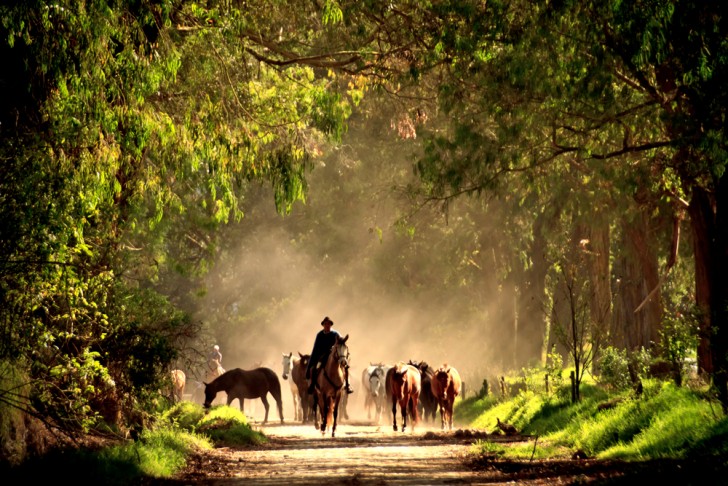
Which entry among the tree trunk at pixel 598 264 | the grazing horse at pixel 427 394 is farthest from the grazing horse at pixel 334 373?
the tree trunk at pixel 598 264

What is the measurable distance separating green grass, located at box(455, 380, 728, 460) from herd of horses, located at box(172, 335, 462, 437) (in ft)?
13.0

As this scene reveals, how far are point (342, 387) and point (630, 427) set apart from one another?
836cm

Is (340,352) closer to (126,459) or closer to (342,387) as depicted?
(342,387)

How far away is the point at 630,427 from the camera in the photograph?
50.0ft

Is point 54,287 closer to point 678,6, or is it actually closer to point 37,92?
point 37,92

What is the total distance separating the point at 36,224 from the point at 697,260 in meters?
15.1

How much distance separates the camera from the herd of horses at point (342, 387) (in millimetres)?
22281

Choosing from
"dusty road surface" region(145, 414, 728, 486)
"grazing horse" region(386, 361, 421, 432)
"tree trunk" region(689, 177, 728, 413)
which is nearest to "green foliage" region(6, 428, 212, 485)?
"dusty road surface" region(145, 414, 728, 486)

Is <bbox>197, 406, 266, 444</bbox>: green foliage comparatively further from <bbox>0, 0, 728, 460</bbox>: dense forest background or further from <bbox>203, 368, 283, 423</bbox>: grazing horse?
<bbox>203, 368, 283, 423</bbox>: grazing horse

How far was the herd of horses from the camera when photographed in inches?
877

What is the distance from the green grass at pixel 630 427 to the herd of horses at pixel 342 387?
157 inches

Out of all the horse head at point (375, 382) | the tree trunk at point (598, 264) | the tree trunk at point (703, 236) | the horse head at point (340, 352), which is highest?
the tree trunk at point (598, 264)

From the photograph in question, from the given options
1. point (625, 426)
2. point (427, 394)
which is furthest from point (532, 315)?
point (625, 426)

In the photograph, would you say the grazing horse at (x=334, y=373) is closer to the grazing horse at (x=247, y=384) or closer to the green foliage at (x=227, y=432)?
the green foliage at (x=227, y=432)
